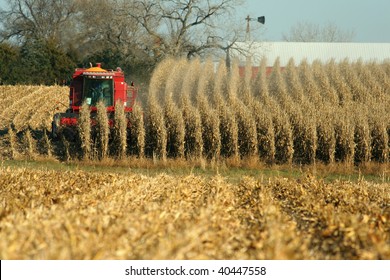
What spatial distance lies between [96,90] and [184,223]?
58.8 feet

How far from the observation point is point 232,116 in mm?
22719

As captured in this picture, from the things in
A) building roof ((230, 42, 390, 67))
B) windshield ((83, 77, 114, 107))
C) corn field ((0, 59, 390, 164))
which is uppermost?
building roof ((230, 42, 390, 67))

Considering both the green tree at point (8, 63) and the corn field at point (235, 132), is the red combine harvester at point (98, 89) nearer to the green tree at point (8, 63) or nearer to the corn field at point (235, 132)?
the corn field at point (235, 132)

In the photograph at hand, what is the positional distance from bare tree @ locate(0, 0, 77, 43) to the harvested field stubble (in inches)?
2173

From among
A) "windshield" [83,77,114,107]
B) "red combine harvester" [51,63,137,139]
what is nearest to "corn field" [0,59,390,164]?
"red combine harvester" [51,63,137,139]

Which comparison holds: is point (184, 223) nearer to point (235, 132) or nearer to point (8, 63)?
point (235, 132)

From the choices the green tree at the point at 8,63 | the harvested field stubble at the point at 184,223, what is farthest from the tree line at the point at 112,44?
the harvested field stubble at the point at 184,223

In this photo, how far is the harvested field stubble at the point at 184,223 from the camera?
608 centimetres

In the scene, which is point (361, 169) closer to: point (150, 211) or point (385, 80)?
point (385, 80)

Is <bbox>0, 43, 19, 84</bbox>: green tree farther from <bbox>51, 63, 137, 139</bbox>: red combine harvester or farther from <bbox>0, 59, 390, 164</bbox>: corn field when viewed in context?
<bbox>51, 63, 137, 139</bbox>: red combine harvester

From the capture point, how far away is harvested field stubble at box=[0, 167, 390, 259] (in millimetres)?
6082

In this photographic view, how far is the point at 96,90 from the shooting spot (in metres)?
24.9

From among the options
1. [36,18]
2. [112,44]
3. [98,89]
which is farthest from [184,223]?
[36,18]

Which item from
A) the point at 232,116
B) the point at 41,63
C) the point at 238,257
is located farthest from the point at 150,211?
the point at 41,63
